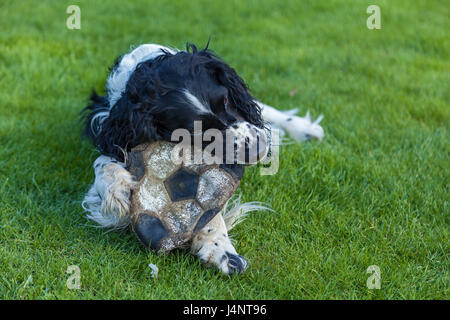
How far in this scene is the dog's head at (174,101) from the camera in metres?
2.76

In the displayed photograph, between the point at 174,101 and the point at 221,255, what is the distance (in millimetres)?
861

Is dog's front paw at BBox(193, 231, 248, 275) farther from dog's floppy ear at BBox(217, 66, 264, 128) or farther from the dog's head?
dog's floppy ear at BBox(217, 66, 264, 128)

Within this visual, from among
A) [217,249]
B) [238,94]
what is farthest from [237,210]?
[238,94]

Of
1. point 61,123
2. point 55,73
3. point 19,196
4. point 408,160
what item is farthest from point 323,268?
point 55,73

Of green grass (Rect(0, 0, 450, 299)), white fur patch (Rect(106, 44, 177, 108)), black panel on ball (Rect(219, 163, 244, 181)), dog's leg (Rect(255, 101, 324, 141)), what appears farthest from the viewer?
dog's leg (Rect(255, 101, 324, 141))

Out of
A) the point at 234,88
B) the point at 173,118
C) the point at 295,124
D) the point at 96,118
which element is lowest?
the point at 295,124

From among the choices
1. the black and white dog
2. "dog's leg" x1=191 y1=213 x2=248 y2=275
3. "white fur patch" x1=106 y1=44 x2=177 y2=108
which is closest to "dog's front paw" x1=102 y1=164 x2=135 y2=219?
the black and white dog

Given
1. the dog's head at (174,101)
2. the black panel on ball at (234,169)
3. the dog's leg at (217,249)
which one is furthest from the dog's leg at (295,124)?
the dog's leg at (217,249)

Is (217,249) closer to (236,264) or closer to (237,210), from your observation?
(236,264)

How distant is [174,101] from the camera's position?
2766mm

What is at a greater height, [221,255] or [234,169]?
[234,169]

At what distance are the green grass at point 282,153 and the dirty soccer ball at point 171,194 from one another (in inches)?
5.2

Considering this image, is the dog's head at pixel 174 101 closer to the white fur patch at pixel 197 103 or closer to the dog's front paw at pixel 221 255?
the white fur patch at pixel 197 103

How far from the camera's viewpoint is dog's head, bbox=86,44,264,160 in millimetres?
2764
